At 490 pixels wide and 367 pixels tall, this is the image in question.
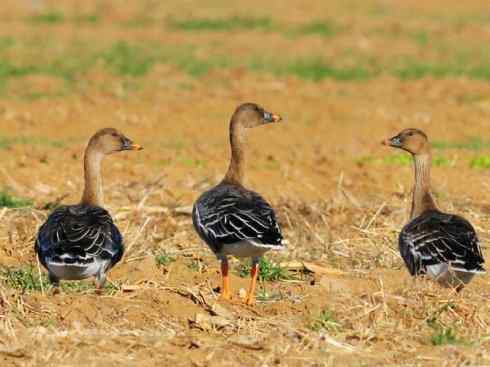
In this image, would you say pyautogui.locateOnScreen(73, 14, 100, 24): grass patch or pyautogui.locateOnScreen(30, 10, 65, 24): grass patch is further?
pyautogui.locateOnScreen(73, 14, 100, 24): grass patch

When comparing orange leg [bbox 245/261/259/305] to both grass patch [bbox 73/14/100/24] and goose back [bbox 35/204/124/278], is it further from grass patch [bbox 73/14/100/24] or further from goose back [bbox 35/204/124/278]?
grass patch [bbox 73/14/100/24]

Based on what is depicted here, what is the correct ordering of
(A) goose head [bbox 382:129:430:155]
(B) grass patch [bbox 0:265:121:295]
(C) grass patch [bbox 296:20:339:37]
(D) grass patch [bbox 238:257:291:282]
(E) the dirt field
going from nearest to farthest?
(E) the dirt field, (B) grass patch [bbox 0:265:121:295], (D) grass patch [bbox 238:257:291:282], (A) goose head [bbox 382:129:430:155], (C) grass patch [bbox 296:20:339:37]

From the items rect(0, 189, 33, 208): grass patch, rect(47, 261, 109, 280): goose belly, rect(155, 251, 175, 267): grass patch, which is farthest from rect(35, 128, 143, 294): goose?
rect(0, 189, 33, 208): grass patch

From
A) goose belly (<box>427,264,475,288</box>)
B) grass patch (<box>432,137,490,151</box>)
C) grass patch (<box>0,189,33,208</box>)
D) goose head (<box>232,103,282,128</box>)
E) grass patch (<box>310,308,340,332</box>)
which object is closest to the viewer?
grass patch (<box>310,308,340,332</box>)

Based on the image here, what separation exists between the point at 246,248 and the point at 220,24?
2550cm

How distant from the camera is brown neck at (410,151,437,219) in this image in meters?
10.5

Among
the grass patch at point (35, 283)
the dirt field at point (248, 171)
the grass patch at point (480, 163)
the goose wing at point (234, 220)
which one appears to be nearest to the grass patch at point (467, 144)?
the dirt field at point (248, 171)

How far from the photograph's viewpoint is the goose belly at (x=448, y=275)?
921cm

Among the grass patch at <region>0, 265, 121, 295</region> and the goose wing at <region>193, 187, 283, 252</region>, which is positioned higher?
the goose wing at <region>193, 187, 283, 252</region>

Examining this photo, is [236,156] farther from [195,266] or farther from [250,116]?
[195,266]

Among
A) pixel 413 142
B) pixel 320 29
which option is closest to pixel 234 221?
pixel 413 142

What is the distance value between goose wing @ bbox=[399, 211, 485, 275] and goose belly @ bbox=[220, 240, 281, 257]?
3.51 feet

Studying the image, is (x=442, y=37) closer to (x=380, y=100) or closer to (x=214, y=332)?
(x=380, y=100)

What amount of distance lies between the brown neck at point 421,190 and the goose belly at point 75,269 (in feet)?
8.64
